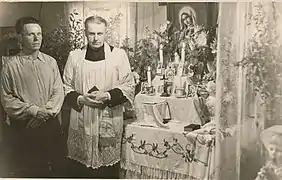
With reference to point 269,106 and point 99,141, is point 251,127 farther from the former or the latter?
point 99,141

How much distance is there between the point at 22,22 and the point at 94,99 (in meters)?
0.29

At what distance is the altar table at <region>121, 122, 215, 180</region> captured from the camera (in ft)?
3.52

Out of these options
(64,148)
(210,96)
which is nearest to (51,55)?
(64,148)

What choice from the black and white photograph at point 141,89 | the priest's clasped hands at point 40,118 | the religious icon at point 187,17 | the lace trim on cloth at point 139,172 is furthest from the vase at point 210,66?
A: the priest's clasped hands at point 40,118

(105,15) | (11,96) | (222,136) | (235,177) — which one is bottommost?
(235,177)

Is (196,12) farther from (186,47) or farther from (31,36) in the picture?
(31,36)

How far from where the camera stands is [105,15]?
3.51ft

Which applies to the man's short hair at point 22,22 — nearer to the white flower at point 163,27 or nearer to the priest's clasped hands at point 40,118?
the priest's clasped hands at point 40,118

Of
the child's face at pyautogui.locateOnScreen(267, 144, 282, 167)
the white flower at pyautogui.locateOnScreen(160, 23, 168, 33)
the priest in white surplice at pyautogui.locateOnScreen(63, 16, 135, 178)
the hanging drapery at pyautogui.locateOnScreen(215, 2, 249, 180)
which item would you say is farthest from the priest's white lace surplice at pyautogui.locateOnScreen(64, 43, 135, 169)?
the child's face at pyautogui.locateOnScreen(267, 144, 282, 167)

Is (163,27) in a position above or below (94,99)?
above

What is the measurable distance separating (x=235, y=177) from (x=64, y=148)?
0.49 m

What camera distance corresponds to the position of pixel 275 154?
3.45ft

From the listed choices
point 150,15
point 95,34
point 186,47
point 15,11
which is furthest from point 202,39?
point 15,11

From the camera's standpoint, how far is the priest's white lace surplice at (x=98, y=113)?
3.53ft
